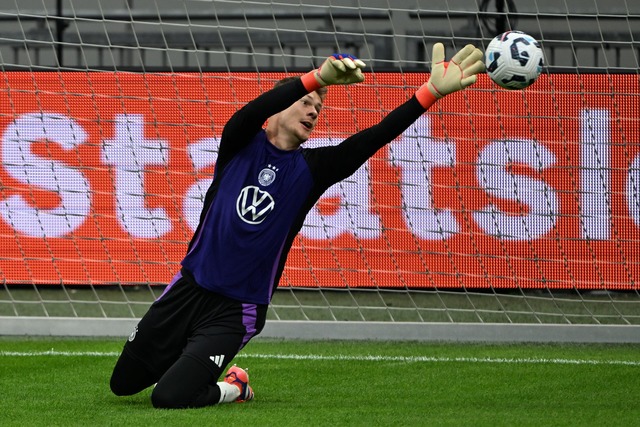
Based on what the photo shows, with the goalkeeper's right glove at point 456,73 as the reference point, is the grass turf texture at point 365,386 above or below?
below

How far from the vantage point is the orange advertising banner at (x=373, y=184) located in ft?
29.3

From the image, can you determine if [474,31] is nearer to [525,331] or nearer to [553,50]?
[553,50]

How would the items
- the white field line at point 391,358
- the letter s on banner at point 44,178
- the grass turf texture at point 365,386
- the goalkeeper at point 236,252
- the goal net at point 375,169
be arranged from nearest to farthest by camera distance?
the grass turf texture at point 365,386, the goalkeeper at point 236,252, the white field line at point 391,358, the goal net at point 375,169, the letter s on banner at point 44,178

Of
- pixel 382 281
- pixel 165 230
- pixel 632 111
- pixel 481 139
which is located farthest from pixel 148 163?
pixel 632 111

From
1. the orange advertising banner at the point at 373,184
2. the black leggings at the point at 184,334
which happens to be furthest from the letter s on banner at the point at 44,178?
the black leggings at the point at 184,334

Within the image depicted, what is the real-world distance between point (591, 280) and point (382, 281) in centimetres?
179

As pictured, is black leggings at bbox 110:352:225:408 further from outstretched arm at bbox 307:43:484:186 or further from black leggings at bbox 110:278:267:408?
outstretched arm at bbox 307:43:484:186

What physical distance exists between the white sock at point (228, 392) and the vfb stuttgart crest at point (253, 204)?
0.81m

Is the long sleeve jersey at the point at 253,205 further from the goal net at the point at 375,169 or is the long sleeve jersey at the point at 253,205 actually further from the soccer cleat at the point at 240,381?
the goal net at the point at 375,169

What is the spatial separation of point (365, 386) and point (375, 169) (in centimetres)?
372

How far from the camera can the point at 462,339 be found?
775 centimetres

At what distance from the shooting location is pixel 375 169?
9.29 meters

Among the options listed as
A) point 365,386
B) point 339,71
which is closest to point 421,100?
point 339,71

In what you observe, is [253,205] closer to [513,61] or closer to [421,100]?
[421,100]
